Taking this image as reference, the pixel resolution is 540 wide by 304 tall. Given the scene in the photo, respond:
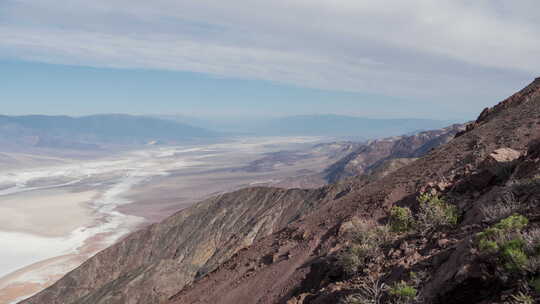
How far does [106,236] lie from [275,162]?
106 metres

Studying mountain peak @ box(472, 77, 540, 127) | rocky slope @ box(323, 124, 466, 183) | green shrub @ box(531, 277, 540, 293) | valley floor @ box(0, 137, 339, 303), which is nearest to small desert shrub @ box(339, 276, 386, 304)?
green shrub @ box(531, 277, 540, 293)

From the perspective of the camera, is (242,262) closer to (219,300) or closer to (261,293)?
(219,300)

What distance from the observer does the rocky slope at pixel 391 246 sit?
16.9 ft

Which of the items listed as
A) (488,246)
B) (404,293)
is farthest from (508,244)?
(404,293)

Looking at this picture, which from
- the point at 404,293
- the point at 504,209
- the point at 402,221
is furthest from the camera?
the point at 402,221

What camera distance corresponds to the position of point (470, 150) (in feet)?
56.3

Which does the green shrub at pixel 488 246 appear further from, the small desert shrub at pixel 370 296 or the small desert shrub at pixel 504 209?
the small desert shrub at pixel 504 209

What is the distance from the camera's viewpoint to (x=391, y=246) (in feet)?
28.9

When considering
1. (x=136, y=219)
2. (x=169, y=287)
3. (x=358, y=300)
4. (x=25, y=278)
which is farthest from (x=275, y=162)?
(x=358, y=300)

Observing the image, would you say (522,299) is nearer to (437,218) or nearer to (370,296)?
(370,296)

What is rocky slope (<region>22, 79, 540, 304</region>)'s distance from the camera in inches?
203

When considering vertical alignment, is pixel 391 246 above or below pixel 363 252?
above

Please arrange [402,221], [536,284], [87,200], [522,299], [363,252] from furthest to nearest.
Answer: [87,200] < [402,221] < [363,252] < [536,284] < [522,299]

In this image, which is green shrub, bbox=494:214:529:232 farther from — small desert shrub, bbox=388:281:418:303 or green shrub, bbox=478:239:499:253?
small desert shrub, bbox=388:281:418:303
